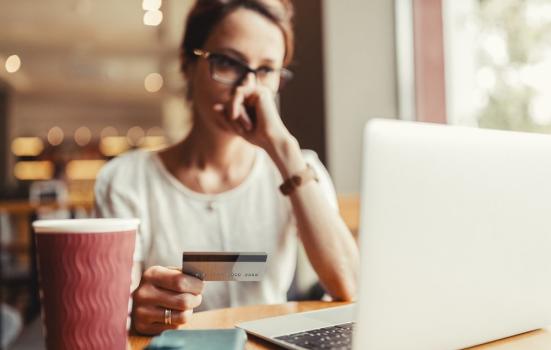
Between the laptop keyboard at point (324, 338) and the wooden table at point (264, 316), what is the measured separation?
3cm

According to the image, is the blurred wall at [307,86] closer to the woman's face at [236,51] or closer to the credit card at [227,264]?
the woman's face at [236,51]

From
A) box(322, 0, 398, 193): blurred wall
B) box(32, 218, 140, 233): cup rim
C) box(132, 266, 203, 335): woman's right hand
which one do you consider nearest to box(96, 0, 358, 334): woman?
box(132, 266, 203, 335): woman's right hand

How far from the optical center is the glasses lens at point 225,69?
3.97 ft

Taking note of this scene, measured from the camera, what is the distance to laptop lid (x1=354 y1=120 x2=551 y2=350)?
55cm

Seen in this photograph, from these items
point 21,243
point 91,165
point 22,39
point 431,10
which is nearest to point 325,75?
point 431,10

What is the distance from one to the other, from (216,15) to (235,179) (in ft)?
1.28

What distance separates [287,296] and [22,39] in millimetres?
6512

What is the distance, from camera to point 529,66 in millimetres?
2568

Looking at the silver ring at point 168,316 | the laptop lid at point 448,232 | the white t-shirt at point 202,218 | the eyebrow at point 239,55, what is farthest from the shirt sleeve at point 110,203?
the laptop lid at point 448,232

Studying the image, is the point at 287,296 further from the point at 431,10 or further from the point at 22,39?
the point at 22,39

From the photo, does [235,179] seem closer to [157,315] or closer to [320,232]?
[320,232]

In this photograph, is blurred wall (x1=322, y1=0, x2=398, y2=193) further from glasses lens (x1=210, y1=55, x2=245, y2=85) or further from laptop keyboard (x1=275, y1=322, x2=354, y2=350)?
laptop keyboard (x1=275, y1=322, x2=354, y2=350)

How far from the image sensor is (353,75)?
2.62 meters

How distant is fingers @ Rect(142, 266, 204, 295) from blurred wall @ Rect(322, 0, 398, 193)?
1854 mm
